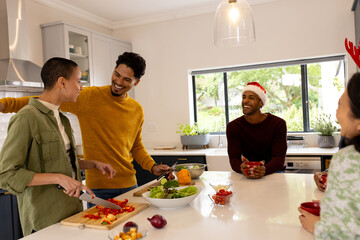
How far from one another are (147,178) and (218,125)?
1276mm

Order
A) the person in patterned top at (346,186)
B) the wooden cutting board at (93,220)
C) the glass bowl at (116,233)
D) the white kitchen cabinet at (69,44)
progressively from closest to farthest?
1. the person in patterned top at (346,186)
2. the glass bowl at (116,233)
3. the wooden cutting board at (93,220)
4. the white kitchen cabinet at (69,44)

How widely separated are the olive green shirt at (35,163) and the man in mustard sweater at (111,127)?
0.53 metres

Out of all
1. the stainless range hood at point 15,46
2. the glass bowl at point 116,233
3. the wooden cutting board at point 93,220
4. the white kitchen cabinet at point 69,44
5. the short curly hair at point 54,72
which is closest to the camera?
the glass bowl at point 116,233

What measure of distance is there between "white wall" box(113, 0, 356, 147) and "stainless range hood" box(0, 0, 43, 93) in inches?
73.2

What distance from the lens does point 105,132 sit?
7.02ft

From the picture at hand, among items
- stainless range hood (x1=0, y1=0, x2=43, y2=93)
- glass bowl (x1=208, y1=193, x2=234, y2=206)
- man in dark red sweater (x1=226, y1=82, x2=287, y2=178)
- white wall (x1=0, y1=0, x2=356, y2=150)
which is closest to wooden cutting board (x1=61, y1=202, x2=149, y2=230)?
glass bowl (x1=208, y1=193, x2=234, y2=206)

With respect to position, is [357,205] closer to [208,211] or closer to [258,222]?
[258,222]

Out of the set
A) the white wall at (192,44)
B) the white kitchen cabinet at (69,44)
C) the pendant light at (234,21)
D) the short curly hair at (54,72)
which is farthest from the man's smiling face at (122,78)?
the white wall at (192,44)

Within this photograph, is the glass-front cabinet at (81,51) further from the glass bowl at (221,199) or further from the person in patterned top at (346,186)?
the person in patterned top at (346,186)

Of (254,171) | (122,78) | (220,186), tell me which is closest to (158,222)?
(220,186)

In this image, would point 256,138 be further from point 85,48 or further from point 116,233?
point 85,48

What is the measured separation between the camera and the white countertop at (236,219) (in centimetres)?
122

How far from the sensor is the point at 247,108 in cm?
258

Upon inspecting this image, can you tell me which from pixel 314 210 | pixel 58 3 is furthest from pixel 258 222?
pixel 58 3
